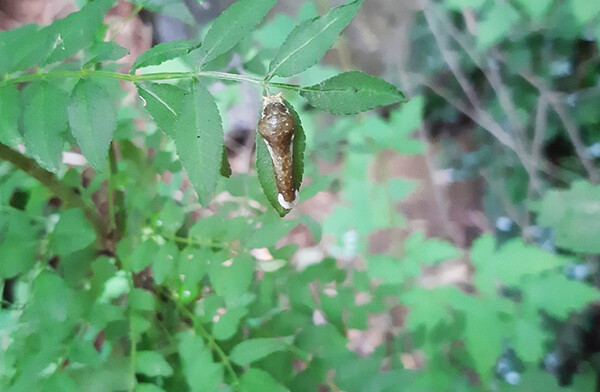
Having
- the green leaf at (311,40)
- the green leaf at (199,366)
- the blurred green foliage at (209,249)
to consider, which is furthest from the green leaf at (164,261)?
the green leaf at (311,40)

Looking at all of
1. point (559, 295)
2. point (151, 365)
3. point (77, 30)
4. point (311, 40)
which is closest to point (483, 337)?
point (559, 295)

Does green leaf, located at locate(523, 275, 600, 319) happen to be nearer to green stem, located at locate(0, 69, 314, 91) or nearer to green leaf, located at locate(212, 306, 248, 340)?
green leaf, located at locate(212, 306, 248, 340)

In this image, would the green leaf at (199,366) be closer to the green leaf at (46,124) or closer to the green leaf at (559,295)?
the green leaf at (46,124)

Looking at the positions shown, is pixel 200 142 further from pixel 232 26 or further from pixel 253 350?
pixel 253 350

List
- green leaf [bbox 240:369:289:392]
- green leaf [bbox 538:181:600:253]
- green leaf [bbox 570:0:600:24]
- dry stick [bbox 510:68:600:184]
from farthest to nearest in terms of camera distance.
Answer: dry stick [bbox 510:68:600:184], green leaf [bbox 538:181:600:253], green leaf [bbox 570:0:600:24], green leaf [bbox 240:369:289:392]

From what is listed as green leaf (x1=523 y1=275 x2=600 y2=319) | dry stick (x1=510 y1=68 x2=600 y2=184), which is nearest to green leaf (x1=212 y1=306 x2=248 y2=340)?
green leaf (x1=523 y1=275 x2=600 y2=319)
